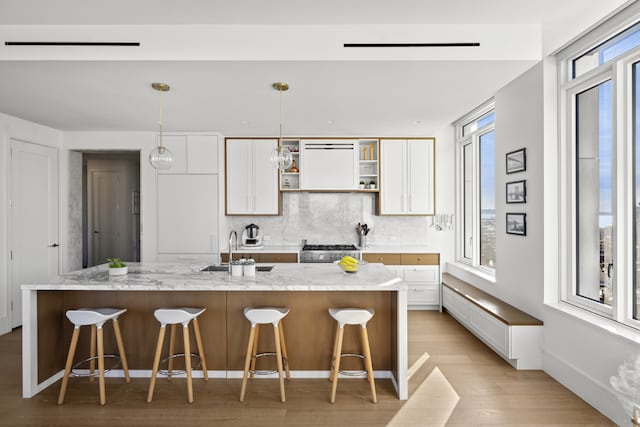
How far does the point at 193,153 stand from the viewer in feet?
17.7

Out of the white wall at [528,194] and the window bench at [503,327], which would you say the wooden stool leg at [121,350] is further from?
the white wall at [528,194]

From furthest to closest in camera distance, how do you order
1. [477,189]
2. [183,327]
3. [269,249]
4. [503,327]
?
[269,249], [477,189], [503,327], [183,327]

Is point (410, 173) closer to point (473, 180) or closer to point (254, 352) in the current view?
point (473, 180)

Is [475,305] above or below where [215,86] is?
below

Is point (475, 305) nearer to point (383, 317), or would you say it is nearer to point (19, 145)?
point (383, 317)

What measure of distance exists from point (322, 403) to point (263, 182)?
3533mm

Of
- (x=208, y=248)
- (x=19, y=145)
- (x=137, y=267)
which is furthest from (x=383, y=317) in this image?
(x=19, y=145)

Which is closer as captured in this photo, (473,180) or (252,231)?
→ (473,180)

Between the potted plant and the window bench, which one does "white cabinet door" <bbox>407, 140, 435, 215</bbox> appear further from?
the potted plant

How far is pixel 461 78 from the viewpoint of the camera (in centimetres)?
329

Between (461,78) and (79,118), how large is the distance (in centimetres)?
440

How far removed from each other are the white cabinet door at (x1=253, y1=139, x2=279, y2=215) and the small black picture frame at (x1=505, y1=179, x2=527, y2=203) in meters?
3.14

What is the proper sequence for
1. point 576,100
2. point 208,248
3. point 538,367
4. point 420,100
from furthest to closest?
point 208,248, point 420,100, point 538,367, point 576,100

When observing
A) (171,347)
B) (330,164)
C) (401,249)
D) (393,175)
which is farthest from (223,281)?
(393,175)
